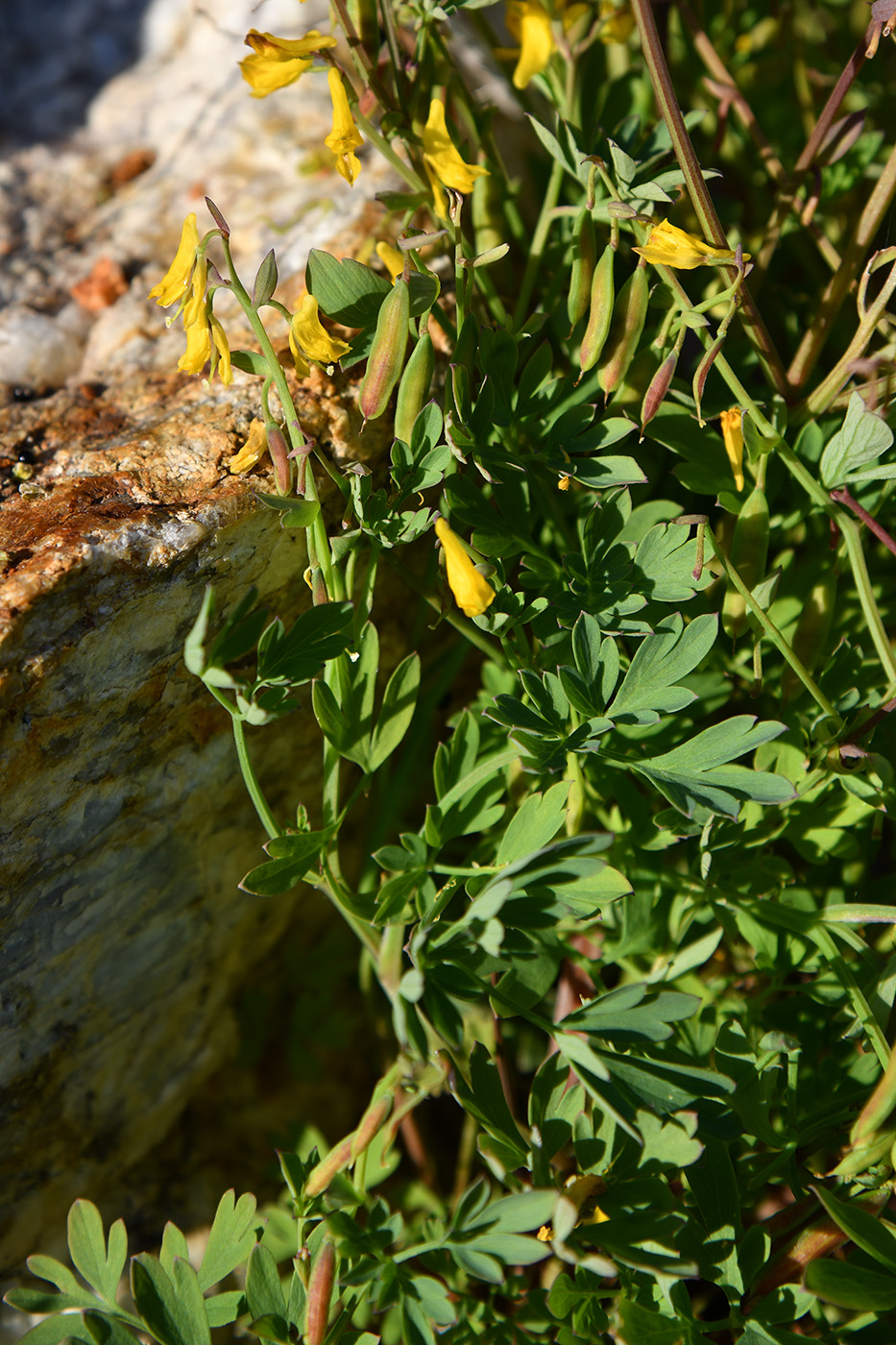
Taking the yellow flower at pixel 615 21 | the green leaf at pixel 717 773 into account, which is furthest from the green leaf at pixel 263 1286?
the yellow flower at pixel 615 21

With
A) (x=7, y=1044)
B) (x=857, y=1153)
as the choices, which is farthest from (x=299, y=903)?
(x=857, y=1153)

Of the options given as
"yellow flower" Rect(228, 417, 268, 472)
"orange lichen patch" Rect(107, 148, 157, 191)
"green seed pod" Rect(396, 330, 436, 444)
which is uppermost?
"orange lichen patch" Rect(107, 148, 157, 191)

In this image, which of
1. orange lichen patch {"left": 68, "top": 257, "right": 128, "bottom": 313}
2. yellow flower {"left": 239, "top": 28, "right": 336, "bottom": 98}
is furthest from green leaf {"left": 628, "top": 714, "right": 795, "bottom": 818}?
orange lichen patch {"left": 68, "top": 257, "right": 128, "bottom": 313}

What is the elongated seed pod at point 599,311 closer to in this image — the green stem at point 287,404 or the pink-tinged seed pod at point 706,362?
the pink-tinged seed pod at point 706,362

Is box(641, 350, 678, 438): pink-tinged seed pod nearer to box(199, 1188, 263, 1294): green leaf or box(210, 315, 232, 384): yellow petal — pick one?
box(210, 315, 232, 384): yellow petal

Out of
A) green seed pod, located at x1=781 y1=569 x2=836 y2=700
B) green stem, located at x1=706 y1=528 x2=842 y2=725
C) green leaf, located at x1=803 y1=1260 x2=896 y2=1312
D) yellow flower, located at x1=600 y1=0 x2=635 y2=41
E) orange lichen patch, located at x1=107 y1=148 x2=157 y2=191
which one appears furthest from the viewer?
orange lichen patch, located at x1=107 y1=148 x2=157 y2=191

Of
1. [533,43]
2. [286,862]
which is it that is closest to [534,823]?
[286,862]

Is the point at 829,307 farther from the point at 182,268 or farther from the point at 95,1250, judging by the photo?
the point at 95,1250
